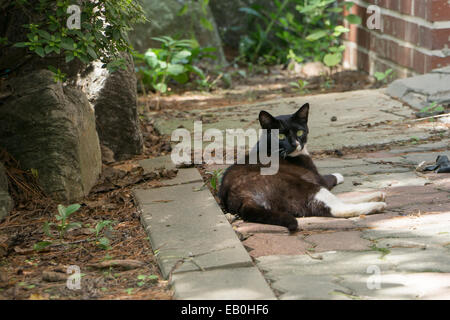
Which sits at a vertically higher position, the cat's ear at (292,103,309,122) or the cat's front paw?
the cat's ear at (292,103,309,122)

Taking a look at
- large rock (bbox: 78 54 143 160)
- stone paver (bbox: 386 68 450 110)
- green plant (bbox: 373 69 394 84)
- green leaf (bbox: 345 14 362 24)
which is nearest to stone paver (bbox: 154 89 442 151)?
stone paver (bbox: 386 68 450 110)

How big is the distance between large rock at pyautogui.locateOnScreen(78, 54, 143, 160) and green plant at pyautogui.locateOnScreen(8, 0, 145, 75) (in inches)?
29.2

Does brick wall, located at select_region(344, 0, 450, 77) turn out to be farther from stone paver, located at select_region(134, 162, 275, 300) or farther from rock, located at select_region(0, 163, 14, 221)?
rock, located at select_region(0, 163, 14, 221)

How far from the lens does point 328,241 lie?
3.16 metres

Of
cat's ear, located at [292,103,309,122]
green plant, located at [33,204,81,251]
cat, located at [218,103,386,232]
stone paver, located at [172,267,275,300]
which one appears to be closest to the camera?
stone paver, located at [172,267,275,300]

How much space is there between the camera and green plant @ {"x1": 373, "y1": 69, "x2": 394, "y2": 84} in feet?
25.1

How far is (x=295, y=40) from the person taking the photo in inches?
394

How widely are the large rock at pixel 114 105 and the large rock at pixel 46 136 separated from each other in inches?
34.1

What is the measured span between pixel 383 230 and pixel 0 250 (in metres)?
2.08

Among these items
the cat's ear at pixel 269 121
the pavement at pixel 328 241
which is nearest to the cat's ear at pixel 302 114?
the cat's ear at pixel 269 121

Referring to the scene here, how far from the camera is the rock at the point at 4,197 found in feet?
12.3

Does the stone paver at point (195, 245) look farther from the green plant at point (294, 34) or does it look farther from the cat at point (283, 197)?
the green plant at point (294, 34)
